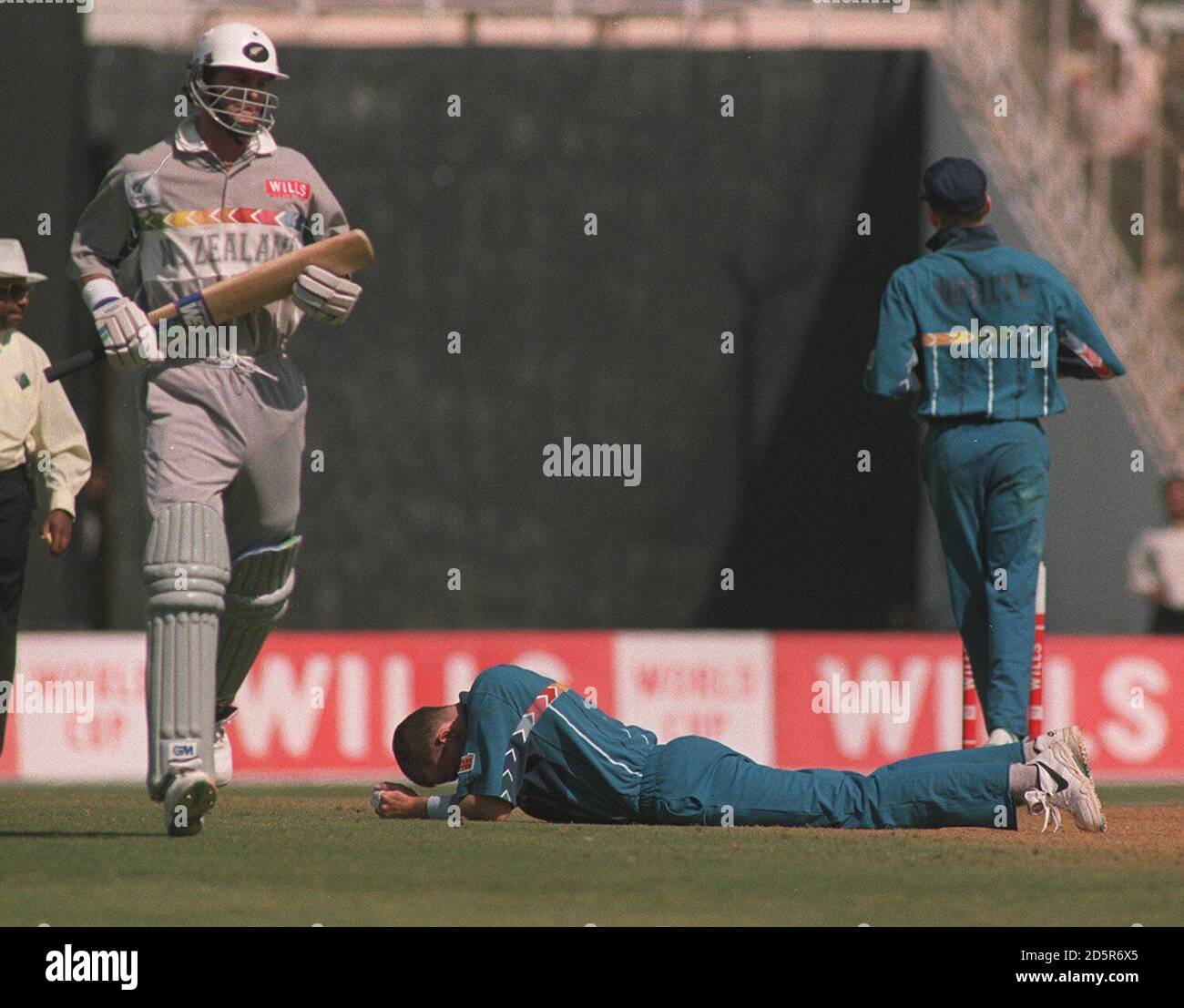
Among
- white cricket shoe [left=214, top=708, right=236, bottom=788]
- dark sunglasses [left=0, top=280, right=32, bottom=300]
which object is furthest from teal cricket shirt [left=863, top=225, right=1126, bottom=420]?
dark sunglasses [left=0, top=280, right=32, bottom=300]

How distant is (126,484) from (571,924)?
1252cm

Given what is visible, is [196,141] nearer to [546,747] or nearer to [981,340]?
[546,747]

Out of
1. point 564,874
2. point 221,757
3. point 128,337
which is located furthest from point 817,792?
point 128,337

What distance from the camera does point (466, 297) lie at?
58.6 feet

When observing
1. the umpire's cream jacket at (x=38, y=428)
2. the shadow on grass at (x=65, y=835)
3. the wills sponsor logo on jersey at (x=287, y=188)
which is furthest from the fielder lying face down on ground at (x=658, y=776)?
the umpire's cream jacket at (x=38, y=428)

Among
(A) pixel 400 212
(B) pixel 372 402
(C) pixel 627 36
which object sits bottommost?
(B) pixel 372 402

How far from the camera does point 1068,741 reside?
6.77 metres

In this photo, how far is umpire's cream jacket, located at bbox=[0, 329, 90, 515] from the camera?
8.26 meters

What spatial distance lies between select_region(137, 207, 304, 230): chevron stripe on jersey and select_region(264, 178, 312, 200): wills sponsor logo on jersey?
0.21 ft

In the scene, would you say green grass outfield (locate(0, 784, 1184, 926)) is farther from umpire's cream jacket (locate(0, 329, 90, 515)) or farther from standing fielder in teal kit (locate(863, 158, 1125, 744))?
umpire's cream jacket (locate(0, 329, 90, 515))

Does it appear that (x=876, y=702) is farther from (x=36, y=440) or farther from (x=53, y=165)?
(x=53, y=165)

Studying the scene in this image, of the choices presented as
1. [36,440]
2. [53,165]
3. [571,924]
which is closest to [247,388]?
[36,440]

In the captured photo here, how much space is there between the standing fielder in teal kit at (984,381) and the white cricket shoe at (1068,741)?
3.36ft

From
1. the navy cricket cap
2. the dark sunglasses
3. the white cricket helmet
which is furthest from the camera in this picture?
the dark sunglasses
